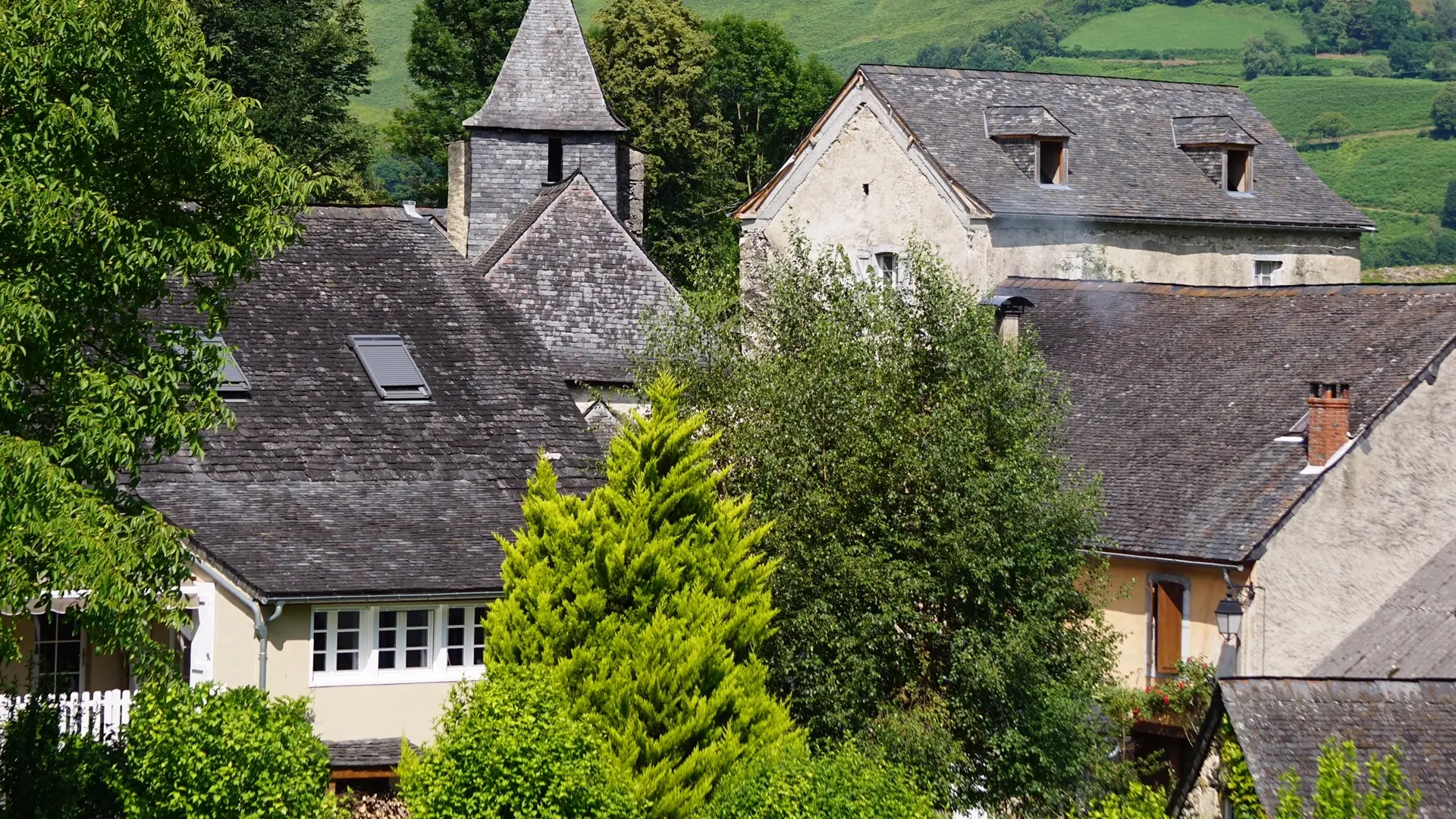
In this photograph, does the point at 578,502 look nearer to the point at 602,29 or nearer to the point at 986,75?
the point at 986,75

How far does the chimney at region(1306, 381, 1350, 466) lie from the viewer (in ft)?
81.2

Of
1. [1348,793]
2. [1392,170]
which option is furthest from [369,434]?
[1392,170]

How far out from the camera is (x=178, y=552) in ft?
52.0

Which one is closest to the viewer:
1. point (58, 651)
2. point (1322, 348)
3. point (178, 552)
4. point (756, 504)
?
point (178, 552)

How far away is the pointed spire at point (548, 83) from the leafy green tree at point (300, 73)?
400 inches

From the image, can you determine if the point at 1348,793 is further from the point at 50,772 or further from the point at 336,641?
the point at 336,641

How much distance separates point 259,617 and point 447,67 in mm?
40036

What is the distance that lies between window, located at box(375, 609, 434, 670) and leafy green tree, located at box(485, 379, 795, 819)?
66.6 inches

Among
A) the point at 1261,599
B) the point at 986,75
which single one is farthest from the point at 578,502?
the point at 986,75

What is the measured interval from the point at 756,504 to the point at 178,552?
23.4 ft

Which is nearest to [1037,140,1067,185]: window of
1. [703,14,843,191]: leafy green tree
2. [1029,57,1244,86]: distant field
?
[703,14,843,191]: leafy green tree

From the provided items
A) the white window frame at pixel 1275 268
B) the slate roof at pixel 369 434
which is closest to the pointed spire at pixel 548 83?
the slate roof at pixel 369 434

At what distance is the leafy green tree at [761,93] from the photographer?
6125 centimetres

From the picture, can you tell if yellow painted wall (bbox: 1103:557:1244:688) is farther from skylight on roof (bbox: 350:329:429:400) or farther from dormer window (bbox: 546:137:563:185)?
dormer window (bbox: 546:137:563:185)
